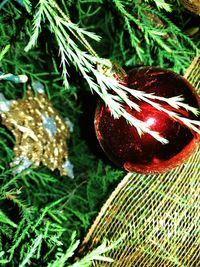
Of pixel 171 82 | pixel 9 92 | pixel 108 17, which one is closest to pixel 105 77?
pixel 171 82

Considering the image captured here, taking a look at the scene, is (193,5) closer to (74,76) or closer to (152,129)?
(152,129)

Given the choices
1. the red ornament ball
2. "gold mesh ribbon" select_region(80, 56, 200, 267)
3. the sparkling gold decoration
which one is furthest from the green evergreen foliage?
the red ornament ball

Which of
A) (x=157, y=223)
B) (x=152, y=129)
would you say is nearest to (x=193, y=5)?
(x=152, y=129)

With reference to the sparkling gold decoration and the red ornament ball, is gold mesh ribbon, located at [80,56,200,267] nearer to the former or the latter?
the red ornament ball

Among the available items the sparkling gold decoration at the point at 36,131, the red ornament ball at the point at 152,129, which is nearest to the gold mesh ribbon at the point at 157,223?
Result: the red ornament ball at the point at 152,129

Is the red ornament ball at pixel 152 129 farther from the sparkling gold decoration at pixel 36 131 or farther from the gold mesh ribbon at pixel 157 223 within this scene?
the sparkling gold decoration at pixel 36 131

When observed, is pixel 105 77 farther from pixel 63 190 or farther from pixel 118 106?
pixel 63 190
